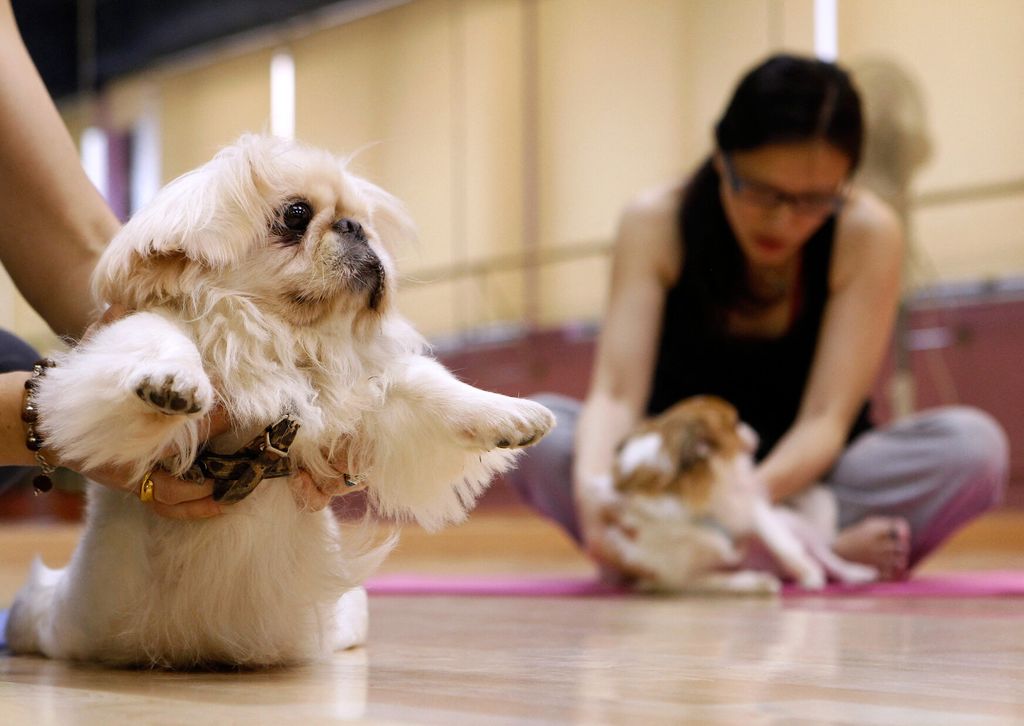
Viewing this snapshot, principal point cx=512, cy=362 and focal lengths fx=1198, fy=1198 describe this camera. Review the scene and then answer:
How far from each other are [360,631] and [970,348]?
12.5ft

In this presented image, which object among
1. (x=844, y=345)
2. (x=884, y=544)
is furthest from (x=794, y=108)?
(x=884, y=544)

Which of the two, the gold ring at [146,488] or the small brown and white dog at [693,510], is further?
the small brown and white dog at [693,510]

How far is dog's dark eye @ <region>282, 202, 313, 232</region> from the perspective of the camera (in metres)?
1.03

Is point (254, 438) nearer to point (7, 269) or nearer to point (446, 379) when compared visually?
point (446, 379)

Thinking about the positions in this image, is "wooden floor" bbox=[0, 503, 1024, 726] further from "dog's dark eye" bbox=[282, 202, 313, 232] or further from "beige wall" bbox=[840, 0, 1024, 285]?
"beige wall" bbox=[840, 0, 1024, 285]

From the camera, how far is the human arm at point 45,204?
1287mm

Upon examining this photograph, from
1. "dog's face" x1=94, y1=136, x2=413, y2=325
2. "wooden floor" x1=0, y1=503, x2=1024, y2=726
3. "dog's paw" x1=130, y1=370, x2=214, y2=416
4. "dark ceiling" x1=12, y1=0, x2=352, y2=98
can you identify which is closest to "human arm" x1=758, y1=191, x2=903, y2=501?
"wooden floor" x1=0, y1=503, x2=1024, y2=726

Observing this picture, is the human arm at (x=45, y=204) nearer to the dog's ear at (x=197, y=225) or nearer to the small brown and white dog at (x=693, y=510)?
the dog's ear at (x=197, y=225)

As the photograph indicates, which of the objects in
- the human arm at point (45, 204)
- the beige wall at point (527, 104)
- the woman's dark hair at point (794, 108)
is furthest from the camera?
the beige wall at point (527, 104)

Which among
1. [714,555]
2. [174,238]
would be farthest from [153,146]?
[174,238]

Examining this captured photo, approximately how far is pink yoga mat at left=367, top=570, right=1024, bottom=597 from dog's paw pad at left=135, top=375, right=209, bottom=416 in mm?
1447

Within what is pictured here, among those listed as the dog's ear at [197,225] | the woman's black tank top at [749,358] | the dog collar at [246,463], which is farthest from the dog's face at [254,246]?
the woman's black tank top at [749,358]

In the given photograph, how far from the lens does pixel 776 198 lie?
2.11 meters

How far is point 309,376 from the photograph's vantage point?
1012 millimetres
